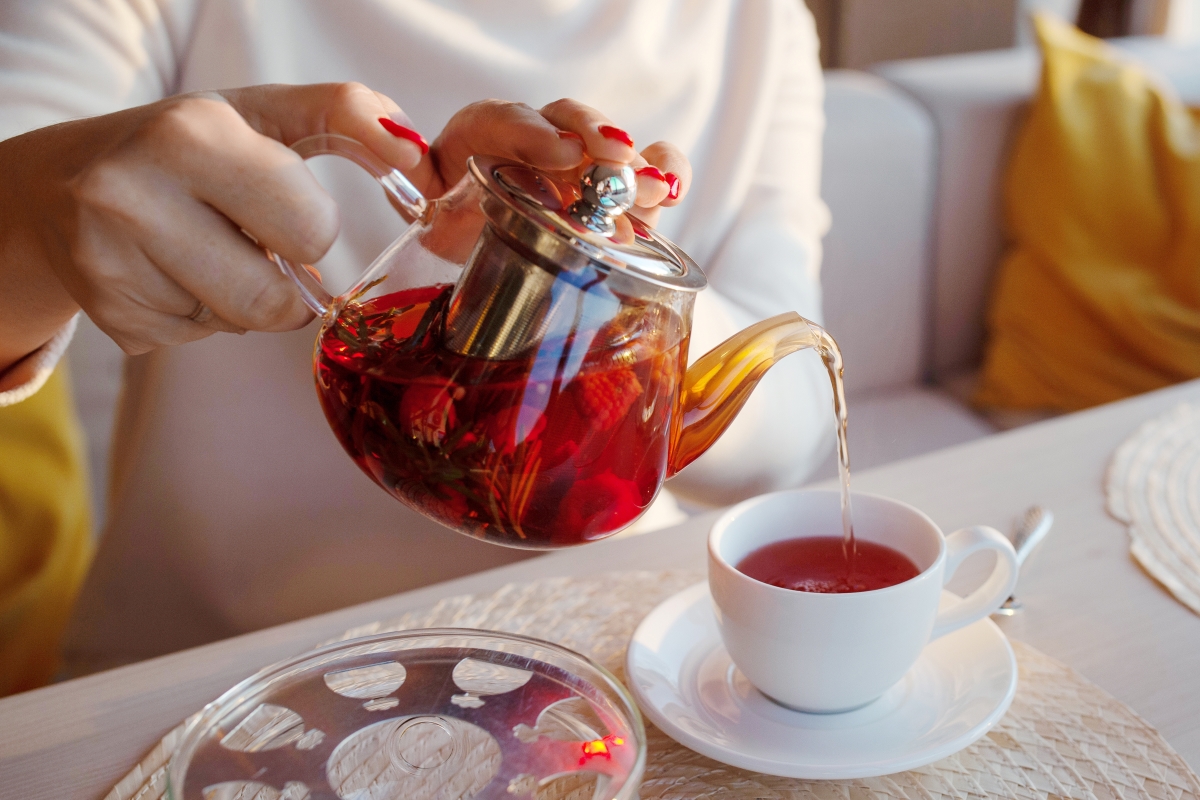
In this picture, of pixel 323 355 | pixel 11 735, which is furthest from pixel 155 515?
pixel 323 355

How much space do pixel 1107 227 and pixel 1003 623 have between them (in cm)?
126

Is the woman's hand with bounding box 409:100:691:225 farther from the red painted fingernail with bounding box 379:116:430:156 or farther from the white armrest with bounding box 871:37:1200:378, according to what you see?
the white armrest with bounding box 871:37:1200:378

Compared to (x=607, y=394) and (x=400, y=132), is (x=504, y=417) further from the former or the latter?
(x=400, y=132)

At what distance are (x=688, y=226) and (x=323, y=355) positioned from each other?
0.70m

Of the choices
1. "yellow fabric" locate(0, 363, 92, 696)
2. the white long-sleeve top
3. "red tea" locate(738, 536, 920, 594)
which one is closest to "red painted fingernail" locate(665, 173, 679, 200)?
"red tea" locate(738, 536, 920, 594)

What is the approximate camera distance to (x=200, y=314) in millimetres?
508

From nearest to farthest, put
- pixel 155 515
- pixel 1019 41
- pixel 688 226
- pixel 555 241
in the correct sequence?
1. pixel 555 241
2. pixel 155 515
3. pixel 688 226
4. pixel 1019 41

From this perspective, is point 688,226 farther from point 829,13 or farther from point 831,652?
point 829,13

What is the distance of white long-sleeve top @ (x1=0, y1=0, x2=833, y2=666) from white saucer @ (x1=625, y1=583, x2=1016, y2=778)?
36cm

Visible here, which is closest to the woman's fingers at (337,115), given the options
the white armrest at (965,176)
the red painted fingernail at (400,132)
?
the red painted fingernail at (400,132)

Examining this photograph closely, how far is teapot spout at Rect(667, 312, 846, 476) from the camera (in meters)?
0.53

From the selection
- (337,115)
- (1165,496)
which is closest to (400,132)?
(337,115)

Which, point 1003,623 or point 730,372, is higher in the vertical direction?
point 730,372

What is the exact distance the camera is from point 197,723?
44 centimetres
